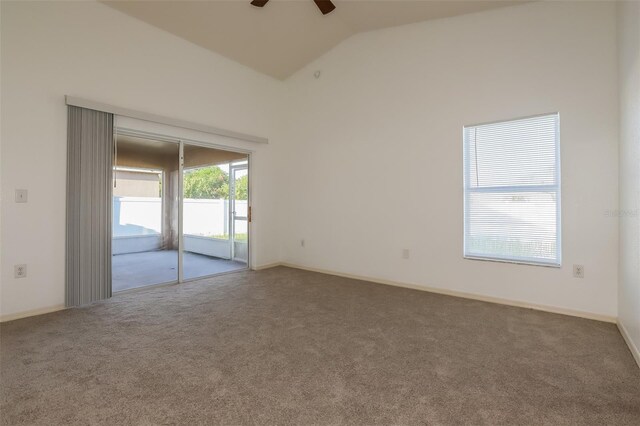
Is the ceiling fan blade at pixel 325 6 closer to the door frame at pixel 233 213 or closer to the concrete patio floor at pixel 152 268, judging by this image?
the door frame at pixel 233 213

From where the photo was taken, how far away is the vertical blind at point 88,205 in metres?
3.43

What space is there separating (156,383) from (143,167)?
10.5 feet

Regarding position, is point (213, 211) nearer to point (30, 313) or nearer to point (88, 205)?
point (88, 205)

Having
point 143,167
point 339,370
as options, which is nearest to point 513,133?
point 339,370

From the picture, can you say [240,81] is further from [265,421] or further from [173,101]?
[265,421]

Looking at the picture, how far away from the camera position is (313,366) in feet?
7.27

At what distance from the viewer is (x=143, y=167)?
4309 millimetres

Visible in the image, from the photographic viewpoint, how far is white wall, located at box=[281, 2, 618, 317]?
125 inches

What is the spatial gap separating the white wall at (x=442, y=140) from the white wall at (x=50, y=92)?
248 cm

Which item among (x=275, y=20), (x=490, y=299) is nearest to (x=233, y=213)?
(x=275, y=20)

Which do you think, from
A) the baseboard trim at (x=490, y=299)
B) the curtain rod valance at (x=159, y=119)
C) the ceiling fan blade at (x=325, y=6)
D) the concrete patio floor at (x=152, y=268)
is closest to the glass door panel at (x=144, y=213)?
the concrete patio floor at (x=152, y=268)

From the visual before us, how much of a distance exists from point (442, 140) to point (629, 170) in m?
1.89

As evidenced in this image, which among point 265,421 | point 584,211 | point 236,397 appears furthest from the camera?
point 584,211

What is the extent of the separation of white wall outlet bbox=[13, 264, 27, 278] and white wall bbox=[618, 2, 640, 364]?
→ 537cm
